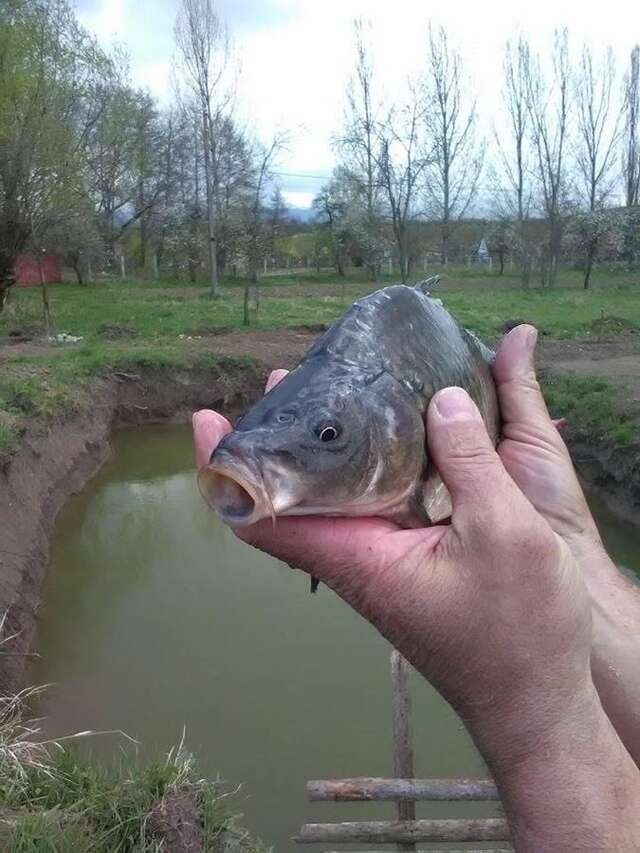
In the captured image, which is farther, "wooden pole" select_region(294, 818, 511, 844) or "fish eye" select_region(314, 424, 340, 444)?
"wooden pole" select_region(294, 818, 511, 844)

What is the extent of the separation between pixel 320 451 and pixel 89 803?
3091mm

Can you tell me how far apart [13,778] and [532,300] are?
1081 inches

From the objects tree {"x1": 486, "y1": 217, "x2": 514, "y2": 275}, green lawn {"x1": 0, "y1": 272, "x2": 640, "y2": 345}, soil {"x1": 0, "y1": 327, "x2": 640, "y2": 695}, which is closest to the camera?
soil {"x1": 0, "y1": 327, "x2": 640, "y2": 695}

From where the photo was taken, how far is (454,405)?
78.0 inches

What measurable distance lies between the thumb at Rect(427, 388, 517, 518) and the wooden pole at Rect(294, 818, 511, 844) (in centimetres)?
362

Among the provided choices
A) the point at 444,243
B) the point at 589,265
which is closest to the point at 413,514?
the point at 589,265

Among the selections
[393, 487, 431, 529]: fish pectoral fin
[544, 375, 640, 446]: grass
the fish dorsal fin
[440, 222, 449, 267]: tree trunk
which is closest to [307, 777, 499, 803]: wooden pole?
the fish dorsal fin

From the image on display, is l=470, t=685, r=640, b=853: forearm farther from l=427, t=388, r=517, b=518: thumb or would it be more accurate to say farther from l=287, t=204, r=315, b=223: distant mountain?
l=287, t=204, r=315, b=223: distant mountain

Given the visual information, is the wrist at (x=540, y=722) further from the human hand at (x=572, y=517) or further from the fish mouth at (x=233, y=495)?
the fish mouth at (x=233, y=495)

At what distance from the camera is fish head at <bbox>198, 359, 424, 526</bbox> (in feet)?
5.74

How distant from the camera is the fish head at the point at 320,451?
1750 millimetres

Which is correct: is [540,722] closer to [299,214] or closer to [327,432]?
[327,432]

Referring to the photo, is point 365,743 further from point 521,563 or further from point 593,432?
point 593,432

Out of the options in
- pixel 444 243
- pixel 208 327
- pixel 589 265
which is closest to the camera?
pixel 208 327
